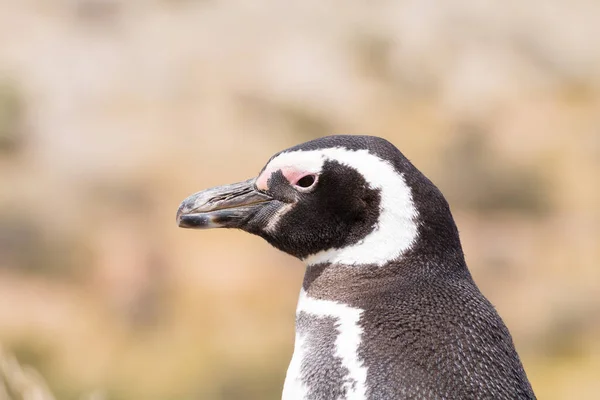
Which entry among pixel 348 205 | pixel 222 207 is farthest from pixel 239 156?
pixel 348 205

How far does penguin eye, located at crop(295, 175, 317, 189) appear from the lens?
1.35 m

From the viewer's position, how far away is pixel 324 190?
1.33m

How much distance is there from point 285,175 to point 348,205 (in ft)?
0.41

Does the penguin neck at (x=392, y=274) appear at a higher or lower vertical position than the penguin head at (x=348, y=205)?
lower

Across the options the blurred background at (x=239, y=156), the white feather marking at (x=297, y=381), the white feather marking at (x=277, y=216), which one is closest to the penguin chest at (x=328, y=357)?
the white feather marking at (x=297, y=381)

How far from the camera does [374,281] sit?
4.20 ft

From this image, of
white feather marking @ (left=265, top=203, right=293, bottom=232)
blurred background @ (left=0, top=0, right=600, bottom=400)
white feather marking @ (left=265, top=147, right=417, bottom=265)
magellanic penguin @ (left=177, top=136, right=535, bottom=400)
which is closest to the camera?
magellanic penguin @ (left=177, top=136, right=535, bottom=400)

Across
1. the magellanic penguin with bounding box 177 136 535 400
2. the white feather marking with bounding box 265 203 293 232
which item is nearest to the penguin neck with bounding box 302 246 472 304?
the magellanic penguin with bounding box 177 136 535 400

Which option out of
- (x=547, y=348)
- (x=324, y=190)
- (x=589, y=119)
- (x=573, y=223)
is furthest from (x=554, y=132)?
(x=324, y=190)

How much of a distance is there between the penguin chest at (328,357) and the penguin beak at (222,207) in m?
0.20

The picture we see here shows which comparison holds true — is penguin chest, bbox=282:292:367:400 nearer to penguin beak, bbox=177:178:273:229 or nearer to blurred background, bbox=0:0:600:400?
penguin beak, bbox=177:178:273:229

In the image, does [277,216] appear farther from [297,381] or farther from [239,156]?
[239,156]

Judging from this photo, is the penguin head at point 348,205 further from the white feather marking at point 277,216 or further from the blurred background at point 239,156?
the blurred background at point 239,156

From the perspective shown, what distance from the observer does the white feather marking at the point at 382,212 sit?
1.27 metres
